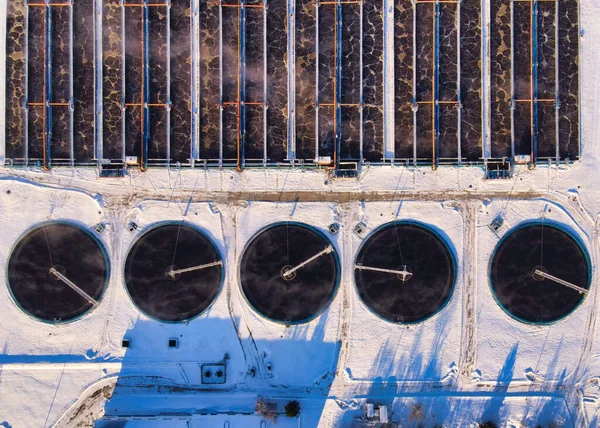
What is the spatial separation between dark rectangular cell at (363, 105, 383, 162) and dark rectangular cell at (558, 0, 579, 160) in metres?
9.55

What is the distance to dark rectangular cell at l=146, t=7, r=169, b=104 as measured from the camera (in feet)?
78.8

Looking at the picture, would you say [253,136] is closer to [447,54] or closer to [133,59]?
[133,59]

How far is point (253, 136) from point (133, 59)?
7561 mm

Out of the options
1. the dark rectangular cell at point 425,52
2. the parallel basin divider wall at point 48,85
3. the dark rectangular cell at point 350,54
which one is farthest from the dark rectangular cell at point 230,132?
the dark rectangular cell at point 425,52

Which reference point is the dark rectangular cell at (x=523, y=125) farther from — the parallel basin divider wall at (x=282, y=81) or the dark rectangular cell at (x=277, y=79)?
the dark rectangular cell at (x=277, y=79)

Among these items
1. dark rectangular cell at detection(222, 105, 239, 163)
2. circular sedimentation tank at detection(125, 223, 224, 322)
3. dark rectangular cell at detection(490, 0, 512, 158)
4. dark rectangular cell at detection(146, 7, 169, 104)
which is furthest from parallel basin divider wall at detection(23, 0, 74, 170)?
dark rectangular cell at detection(490, 0, 512, 158)

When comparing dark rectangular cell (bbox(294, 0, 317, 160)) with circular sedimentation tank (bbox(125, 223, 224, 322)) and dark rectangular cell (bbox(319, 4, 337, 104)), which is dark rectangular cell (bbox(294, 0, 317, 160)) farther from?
circular sedimentation tank (bbox(125, 223, 224, 322))

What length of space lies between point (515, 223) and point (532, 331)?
5.81 metres

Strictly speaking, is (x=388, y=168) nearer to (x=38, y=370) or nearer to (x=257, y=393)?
(x=257, y=393)

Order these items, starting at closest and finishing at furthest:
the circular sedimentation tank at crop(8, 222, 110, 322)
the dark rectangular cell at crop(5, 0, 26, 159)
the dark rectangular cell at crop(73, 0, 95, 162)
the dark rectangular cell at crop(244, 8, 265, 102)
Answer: the circular sedimentation tank at crop(8, 222, 110, 322) → the dark rectangular cell at crop(5, 0, 26, 159) → the dark rectangular cell at crop(73, 0, 95, 162) → the dark rectangular cell at crop(244, 8, 265, 102)

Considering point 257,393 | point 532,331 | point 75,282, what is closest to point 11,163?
point 75,282

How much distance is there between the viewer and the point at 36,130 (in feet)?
78.2

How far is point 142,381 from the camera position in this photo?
2391 cm

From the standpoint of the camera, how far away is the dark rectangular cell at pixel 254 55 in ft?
79.0
